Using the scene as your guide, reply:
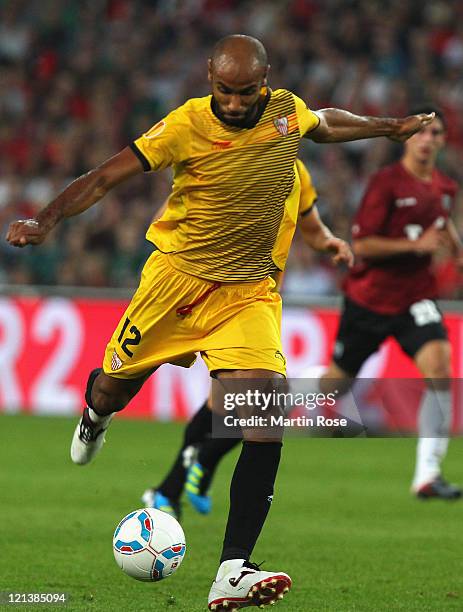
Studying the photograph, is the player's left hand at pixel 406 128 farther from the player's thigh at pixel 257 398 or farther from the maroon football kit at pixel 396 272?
the maroon football kit at pixel 396 272

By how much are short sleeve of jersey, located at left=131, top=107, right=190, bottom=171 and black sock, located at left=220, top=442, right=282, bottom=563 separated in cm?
123

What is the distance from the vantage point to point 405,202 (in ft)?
29.1

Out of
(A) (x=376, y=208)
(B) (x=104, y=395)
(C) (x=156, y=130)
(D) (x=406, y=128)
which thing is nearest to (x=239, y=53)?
(C) (x=156, y=130)

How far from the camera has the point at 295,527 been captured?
773 cm

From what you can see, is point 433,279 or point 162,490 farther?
point 433,279

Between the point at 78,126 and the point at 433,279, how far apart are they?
883 centimetres

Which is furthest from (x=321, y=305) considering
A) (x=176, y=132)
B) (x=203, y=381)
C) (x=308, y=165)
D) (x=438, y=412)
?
(x=176, y=132)

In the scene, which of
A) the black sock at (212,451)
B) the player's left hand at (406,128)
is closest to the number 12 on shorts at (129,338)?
the player's left hand at (406,128)

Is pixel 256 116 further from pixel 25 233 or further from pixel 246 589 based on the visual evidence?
pixel 246 589

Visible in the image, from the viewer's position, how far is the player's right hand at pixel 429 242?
28.0 feet

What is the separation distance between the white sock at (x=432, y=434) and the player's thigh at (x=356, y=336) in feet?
1.67

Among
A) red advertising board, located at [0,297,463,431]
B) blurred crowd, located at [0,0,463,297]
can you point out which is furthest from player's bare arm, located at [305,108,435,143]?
blurred crowd, located at [0,0,463,297]

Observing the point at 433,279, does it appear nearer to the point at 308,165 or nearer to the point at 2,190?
the point at 308,165

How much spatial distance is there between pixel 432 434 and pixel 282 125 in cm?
382
